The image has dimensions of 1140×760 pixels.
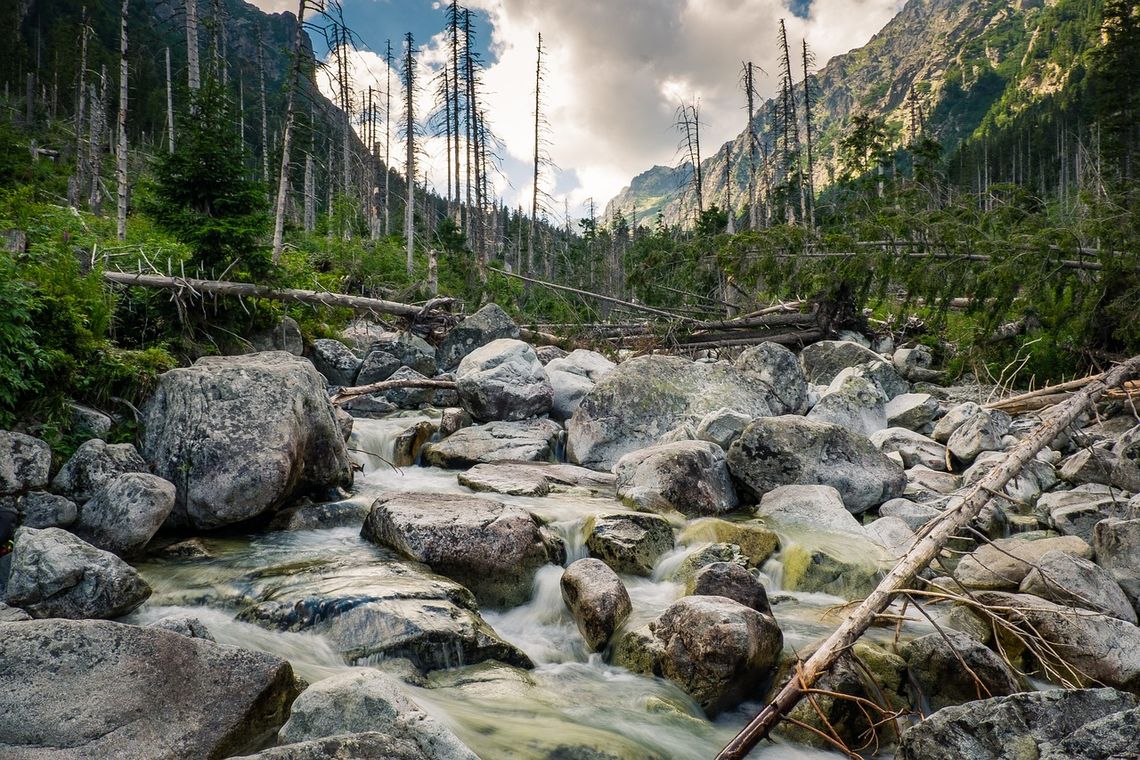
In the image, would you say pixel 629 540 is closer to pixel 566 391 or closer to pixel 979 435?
pixel 979 435

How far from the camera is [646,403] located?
34.2 feet

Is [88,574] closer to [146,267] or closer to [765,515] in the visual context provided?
[765,515]

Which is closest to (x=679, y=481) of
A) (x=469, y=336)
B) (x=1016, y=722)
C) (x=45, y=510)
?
(x=1016, y=722)

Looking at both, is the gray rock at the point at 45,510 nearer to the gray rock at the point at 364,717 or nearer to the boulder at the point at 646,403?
the gray rock at the point at 364,717

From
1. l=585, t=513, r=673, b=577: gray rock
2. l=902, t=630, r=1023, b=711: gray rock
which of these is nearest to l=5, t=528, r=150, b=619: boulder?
l=585, t=513, r=673, b=577: gray rock

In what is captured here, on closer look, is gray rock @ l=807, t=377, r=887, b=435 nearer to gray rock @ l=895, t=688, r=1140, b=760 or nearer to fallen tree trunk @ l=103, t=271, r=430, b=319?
gray rock @ l=895, t=688, r=1140, b=760

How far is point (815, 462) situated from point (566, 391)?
206 inches

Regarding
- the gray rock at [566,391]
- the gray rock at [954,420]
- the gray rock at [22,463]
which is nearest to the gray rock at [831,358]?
the gray rock at [954,420]

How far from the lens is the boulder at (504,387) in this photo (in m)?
11.4

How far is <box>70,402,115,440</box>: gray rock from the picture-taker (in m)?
6.24

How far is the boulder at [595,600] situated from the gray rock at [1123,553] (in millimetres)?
4217

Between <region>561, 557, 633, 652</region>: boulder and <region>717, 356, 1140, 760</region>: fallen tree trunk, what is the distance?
1590 mm

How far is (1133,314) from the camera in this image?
27.4 feet

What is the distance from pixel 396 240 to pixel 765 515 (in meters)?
27.0
